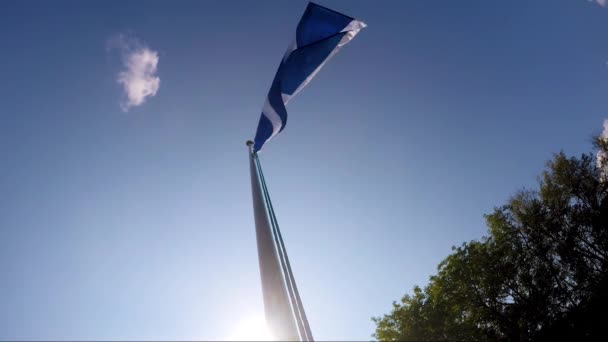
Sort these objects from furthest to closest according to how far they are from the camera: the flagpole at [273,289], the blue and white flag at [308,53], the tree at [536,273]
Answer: the tree at [536,273], the blue and white flag at [308,53], the flagpole at [273,289]

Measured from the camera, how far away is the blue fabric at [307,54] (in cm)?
901

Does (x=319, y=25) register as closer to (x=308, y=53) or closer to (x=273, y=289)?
(x=308, y=53)

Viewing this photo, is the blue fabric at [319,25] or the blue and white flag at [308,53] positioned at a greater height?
the blue fabric at [319,25]

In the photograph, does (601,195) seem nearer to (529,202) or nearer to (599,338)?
(529,202)

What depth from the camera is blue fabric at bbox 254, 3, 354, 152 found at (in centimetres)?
901

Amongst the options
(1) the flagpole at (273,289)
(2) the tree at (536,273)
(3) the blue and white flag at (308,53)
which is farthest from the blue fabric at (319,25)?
(2) the tree at (536,273)

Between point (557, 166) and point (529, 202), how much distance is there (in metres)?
3.26

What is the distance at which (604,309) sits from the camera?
16938mm

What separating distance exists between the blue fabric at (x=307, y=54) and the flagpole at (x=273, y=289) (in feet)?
13.7

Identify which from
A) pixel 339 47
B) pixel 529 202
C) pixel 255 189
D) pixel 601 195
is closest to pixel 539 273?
pixel 529 202

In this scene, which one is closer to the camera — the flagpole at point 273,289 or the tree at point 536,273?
the flagpole at point 273,289

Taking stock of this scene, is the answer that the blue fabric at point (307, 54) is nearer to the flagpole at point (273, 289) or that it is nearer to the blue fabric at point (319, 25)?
the blue fabric at point (319, 25)

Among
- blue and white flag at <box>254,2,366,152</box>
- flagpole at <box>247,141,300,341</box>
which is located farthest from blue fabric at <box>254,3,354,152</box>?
flagpole at <box>247,141,300,341</box>

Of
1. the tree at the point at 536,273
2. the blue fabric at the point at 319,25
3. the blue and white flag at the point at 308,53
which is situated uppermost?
the blue fabric at the point at 319,25
